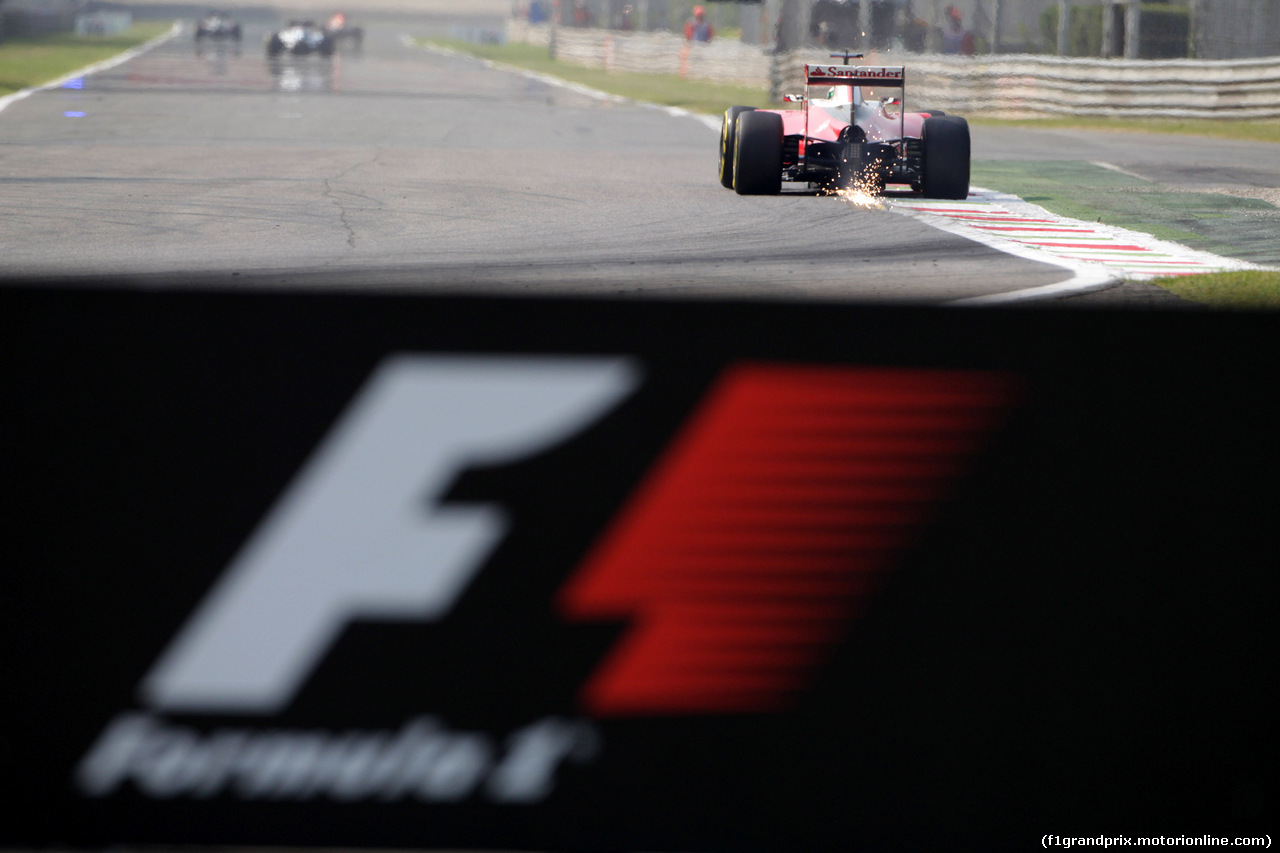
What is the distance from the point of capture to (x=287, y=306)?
2.32 metres

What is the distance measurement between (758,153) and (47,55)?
1449 inches

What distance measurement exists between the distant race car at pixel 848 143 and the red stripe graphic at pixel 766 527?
35.5ft

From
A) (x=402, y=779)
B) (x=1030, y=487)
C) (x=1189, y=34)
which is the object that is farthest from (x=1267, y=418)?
(x=1189, y=34)

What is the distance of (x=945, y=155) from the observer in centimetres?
1328

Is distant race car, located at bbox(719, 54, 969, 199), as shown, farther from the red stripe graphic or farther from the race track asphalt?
the red stripe graphic

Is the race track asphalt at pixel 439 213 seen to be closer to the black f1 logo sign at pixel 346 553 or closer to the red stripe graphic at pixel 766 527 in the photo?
the red stripe graphic at pixel 766 527

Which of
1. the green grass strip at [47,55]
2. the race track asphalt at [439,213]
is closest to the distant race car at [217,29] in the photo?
the green grass strip at [47,55]

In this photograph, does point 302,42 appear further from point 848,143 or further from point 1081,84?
point 848,143

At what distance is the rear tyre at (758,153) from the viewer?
1289cm

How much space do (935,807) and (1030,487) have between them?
1.85 feet

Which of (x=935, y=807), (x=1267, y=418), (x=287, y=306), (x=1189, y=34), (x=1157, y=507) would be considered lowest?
(x=935, y=807)

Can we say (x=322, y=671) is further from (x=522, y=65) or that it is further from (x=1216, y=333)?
(x=522, y=65)

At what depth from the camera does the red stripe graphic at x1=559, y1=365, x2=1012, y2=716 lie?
7.71ft

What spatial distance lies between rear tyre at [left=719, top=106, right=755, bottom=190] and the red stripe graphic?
11101mm
